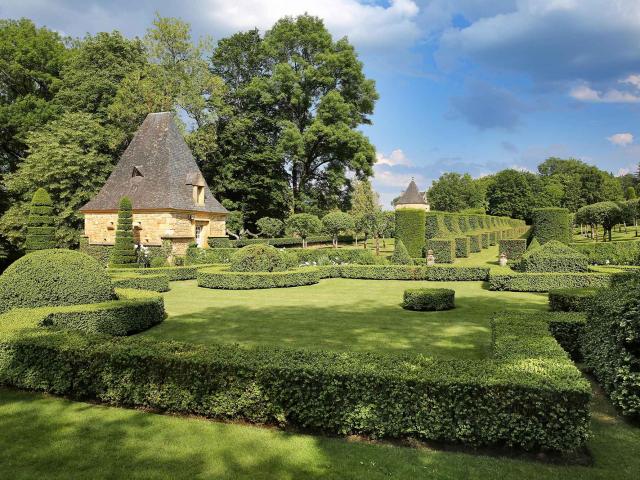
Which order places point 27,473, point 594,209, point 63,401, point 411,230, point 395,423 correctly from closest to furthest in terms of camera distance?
point 27,473 → point 395,423 → point 63,401 → point 411,230 → point 594,209

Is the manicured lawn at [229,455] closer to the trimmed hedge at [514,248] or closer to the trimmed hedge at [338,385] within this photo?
the trimmed hedge at [338,385]

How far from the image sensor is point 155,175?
3075 centimetres

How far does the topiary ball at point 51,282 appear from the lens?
414 inches

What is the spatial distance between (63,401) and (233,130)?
34.8 meters

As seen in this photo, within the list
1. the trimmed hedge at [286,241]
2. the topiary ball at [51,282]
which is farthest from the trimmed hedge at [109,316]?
the trimmed hedge at [286,241]

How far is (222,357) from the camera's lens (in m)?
5.99

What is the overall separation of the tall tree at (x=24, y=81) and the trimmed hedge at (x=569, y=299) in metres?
35.8

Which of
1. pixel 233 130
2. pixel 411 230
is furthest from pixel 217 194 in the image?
pixel 411 230

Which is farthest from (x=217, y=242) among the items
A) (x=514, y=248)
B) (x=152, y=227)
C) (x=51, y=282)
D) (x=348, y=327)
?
(x=348, y=327)

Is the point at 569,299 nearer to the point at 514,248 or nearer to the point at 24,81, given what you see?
the point at 514,248

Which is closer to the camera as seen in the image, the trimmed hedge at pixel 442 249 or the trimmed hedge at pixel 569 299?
the trimmed hedge at pixel 569 299

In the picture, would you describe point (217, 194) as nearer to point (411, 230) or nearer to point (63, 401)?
point (411, 230)

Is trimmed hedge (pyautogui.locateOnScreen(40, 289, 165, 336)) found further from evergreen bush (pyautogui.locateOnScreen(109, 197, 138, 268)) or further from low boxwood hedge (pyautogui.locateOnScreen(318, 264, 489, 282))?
evergreen bush (pyautogui.locateOnScreen(109, 197, 138, 268))

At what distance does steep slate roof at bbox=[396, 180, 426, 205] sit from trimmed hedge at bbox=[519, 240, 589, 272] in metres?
44.0
